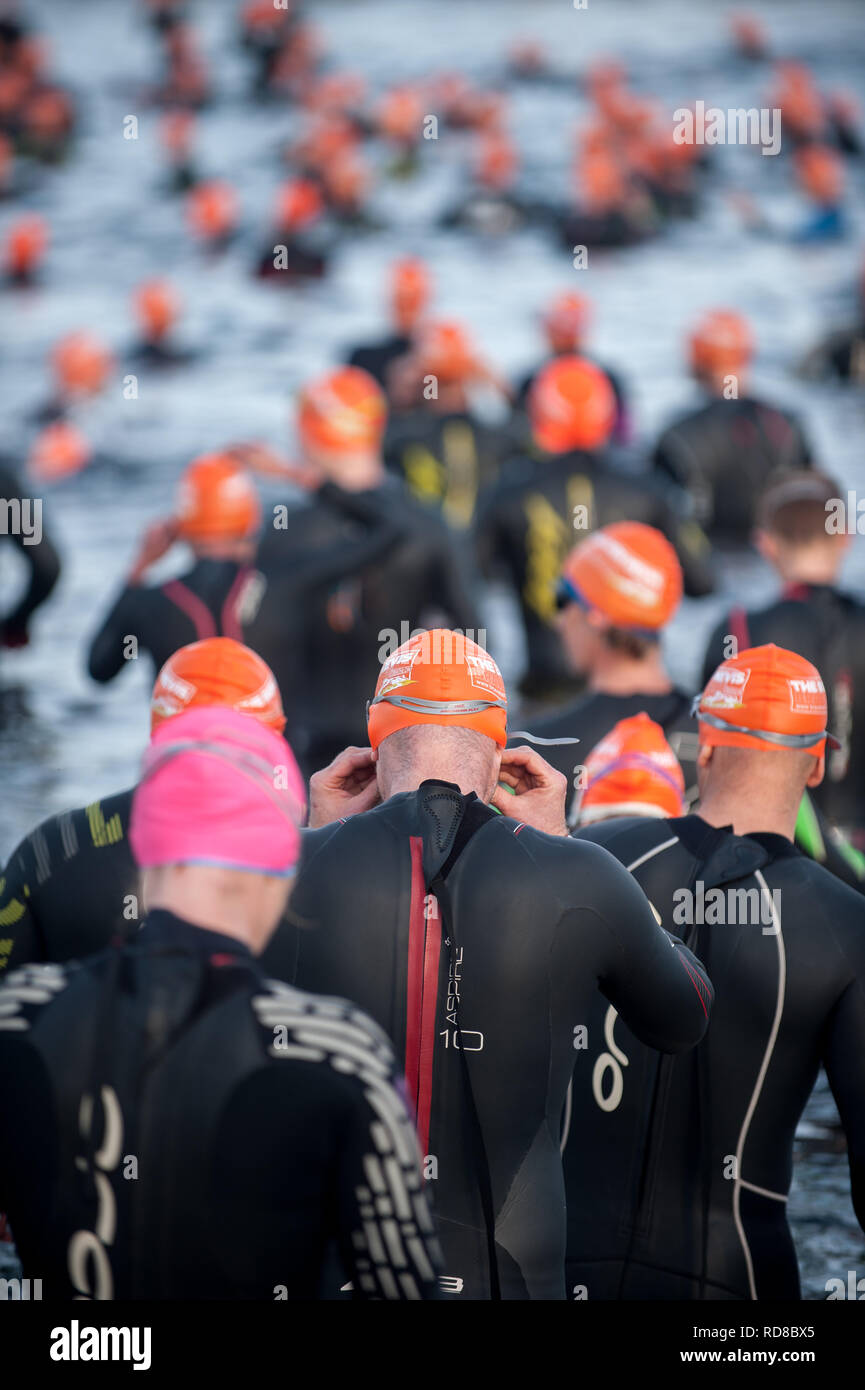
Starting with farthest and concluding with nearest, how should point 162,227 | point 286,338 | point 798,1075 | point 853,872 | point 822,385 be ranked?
point 162,227 < point 286,338 < point 822,385 < point 853,872 < point 798,1075

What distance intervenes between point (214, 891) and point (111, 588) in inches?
410

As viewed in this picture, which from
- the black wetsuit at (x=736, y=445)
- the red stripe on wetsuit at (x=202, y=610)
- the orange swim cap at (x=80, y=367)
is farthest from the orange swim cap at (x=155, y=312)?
the red stripe on wetsuit at (x=202, y=610)

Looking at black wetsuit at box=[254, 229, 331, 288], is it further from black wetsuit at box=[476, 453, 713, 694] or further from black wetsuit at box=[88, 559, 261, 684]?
black wetsuit at box=[88, 559, 261, 684]

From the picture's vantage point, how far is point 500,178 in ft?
83.1

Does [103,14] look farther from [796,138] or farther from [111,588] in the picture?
[111,588]

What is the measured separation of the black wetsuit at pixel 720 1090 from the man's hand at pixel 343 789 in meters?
0.70

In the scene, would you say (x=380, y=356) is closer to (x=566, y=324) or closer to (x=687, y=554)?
(x=566, y=324)

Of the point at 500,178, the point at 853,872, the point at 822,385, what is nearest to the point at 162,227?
the point at 500,178

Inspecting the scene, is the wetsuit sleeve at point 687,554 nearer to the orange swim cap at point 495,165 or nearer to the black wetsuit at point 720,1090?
the black wetsuit at point 720,1090

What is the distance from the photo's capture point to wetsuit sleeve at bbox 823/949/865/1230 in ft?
10.5

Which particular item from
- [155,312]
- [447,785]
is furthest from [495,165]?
[447,785]

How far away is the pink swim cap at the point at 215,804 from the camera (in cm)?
222

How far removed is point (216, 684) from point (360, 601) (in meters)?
3.20

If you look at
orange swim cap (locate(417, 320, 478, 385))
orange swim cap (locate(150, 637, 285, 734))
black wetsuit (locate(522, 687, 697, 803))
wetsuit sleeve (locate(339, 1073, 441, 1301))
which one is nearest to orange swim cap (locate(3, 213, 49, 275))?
orange swim cap (locate(417, 320, 478, 385))
